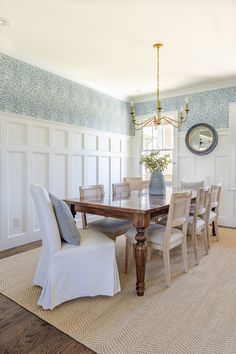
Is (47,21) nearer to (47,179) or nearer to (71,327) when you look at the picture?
(47,179)

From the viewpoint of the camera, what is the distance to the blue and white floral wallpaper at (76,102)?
3.55 metres

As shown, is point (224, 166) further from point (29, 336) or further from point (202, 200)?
point (29, 336)

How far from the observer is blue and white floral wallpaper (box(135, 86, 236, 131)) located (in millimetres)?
4723

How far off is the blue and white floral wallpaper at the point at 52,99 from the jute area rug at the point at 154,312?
2247 mm

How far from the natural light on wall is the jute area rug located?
9.97 feet

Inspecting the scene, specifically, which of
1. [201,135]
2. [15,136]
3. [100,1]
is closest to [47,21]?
[100,1]

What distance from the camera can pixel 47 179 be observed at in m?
4.02

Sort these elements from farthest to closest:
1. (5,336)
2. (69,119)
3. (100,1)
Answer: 1. (69,119)
2. (100,1)
3. (5,336)

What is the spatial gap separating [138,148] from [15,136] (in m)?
3.09

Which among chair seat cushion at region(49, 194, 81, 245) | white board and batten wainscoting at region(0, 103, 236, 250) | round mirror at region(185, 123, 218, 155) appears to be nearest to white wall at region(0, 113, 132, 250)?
white board and batten wainscoting at region(0, 103, 236, 250)

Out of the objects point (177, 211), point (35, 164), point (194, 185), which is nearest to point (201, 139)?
point (194, 185)

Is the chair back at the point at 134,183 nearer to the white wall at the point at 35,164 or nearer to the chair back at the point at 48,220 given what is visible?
the white wall at the point at 35,164

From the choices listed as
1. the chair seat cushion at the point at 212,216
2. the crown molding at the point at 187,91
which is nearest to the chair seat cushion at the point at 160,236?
the chair seat cushion at the point at 212,216

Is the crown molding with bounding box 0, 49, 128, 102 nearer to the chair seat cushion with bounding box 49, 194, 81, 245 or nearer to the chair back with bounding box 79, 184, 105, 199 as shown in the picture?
the chair back with bounding box 79, 184, 105, 199
